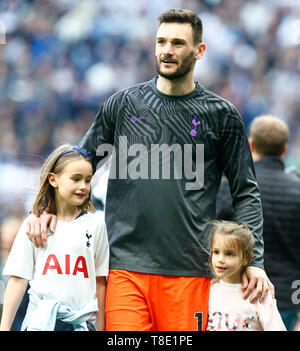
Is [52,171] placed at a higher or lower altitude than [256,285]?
higher

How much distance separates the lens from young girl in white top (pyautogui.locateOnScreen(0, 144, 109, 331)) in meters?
3.25

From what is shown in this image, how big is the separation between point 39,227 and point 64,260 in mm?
202

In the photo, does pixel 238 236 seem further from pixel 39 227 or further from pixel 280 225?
pixel 280 225

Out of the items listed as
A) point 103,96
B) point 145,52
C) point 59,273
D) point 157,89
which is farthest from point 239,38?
point 59,273

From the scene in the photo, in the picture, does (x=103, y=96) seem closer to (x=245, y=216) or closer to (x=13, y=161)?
(x=13, y=161)

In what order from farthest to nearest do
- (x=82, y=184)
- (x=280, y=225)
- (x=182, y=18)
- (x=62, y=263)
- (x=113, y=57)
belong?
(x=113, y=57) < (x=280, y=225) < (x=182, y=18) < (x=82, y=184) < (x=62, y=263)

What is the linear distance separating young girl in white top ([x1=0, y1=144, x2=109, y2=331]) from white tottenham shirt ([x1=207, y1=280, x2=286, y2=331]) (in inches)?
22.5

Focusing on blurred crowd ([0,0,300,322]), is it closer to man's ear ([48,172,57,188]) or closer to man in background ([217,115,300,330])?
man in background ([217,115,300,330])

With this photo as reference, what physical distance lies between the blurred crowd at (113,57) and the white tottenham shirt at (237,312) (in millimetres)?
5324

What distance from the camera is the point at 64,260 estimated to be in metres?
3.28

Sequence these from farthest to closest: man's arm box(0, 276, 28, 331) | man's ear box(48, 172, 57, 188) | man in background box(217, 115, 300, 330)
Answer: man in background box(217, 115, 300, 330) → man's ear box(48, 172, 57, 188) → man's arm box(0, 276, 28, 331)

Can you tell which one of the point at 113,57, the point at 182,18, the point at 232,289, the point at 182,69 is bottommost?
the point at 232,289

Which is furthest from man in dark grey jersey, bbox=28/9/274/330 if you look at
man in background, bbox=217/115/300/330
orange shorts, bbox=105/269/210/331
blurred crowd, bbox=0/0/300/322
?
blurred crowd, bbox=0/0/300/322

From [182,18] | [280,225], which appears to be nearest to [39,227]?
[182,18]
